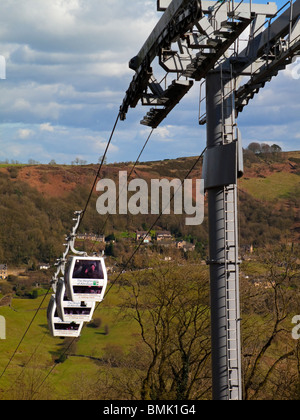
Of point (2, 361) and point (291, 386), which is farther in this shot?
point (2, 361)

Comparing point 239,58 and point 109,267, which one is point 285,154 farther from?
point 239,58

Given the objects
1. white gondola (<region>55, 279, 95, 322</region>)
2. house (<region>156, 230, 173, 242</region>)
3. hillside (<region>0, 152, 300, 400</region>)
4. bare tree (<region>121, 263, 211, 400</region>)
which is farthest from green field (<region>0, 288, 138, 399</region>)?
house (<region>156, 230, 173, 242</region>)

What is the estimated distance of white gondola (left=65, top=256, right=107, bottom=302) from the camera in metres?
23.1

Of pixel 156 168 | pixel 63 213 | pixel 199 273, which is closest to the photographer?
pixel 199 273

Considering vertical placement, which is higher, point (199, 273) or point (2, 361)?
point (199, 273)

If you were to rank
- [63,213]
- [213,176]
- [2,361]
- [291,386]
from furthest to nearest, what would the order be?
[63,213], [2,361], [291,386], [213,176]

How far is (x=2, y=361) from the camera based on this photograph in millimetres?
67812

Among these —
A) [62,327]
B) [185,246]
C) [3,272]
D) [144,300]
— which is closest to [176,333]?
[144,300]

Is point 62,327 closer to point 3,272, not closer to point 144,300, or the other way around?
point 144,300

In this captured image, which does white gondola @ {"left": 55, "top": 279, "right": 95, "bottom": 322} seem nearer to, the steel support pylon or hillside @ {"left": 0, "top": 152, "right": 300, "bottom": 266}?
the steel support pylon

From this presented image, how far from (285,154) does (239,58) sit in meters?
182

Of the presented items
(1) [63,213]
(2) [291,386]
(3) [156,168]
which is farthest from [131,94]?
(3) [156,168]

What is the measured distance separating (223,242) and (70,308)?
626 inches

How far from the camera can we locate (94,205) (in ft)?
478
